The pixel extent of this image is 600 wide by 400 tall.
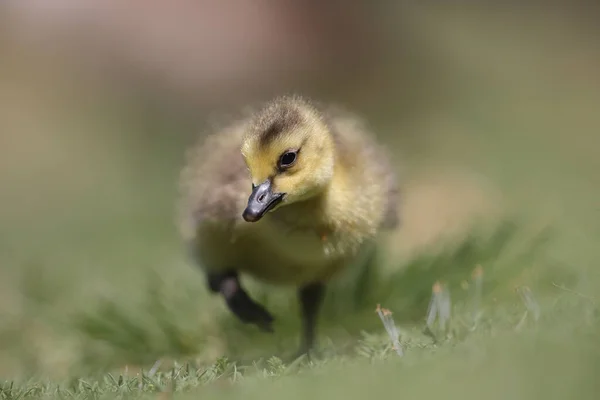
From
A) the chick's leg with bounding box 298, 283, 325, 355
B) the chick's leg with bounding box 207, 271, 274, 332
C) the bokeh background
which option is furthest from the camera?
the bokeh background

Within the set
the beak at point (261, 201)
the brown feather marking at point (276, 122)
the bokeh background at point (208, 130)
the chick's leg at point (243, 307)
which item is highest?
the bokeh background at point (208, 130)

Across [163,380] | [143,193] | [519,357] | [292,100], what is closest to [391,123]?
[143,193]

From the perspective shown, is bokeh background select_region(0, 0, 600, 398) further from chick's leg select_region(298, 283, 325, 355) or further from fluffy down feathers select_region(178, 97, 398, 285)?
fluffy down feathers select_region(178, 97, 398, 285)

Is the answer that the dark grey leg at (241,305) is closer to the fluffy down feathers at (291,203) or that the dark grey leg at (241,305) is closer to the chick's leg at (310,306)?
the fluffy down feathers at (291,203)

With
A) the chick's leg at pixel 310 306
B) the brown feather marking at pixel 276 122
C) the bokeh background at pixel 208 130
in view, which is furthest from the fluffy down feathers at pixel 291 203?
the bokeh background at pixel 208 130

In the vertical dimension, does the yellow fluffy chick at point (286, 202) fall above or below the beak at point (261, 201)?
above

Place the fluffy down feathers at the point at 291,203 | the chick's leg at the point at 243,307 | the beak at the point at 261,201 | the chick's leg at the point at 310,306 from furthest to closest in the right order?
1. the chick's leg at the point at 310,306
2. the chick's leg at the point at 243,307
3. the fluffy down feathers at the point at 291,203
4. the beak at the point at 261,201

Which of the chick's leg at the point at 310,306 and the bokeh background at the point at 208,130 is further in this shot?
the bokeh background at the point at 208,130

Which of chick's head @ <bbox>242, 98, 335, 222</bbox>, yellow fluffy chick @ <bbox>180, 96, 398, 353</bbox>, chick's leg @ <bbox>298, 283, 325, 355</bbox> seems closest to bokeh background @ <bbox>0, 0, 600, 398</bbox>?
chick's leg @ <bbox>298, 283, 325, 355</bbox>

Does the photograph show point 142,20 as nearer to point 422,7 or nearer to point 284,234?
point 422,7
